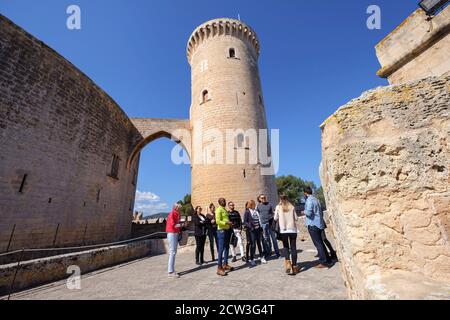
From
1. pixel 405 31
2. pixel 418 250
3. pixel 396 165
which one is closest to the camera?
pixel 418 250

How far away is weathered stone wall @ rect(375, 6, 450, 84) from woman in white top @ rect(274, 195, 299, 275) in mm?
3214

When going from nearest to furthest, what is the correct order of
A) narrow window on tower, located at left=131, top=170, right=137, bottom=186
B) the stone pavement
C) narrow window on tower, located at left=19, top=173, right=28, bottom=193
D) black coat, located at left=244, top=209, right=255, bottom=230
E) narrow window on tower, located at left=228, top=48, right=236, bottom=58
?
the stone pavement < black coat, located at left=244, top=209, right=255, bottom=230 < narrow window on tower, located at left=19, top=173, right=28, bottom=193 < narrow window on tower, located at left=228, top=48, right=236, bottom=58 < narrow window on tower, located at left=131, top=170, right=137, bottom=186

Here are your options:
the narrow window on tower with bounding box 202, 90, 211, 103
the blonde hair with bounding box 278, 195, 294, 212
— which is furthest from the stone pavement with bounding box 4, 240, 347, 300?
the narrow window on tower with bounding box 202, 90, 211, 103

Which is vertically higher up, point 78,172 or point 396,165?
point 78,172

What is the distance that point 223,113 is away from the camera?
535 inches

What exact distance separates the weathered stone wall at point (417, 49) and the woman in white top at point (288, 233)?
3214 millimetres

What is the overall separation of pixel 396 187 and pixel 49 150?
1079cm

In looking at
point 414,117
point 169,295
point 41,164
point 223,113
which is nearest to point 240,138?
point 223,113

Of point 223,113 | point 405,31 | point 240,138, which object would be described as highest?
point 223,113

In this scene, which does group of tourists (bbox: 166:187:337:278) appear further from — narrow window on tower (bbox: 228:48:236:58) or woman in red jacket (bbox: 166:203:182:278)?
narrow window on tower (bbox: 228:48:236:58)

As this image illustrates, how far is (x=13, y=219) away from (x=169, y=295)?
727 cm

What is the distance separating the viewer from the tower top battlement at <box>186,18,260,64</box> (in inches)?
619

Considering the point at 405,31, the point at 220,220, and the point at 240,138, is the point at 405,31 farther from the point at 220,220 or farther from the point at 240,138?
the point at 240,138

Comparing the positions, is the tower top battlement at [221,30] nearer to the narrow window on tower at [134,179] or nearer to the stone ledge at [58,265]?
the narrow window on tower at [134,179]
